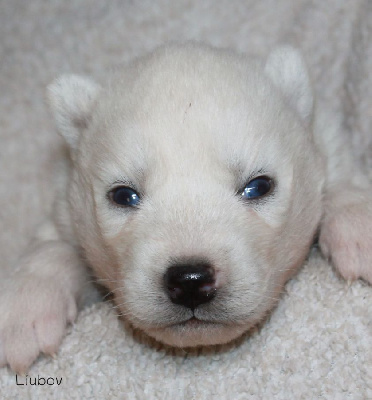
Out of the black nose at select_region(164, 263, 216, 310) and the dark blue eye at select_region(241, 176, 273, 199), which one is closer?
the black nose at select_region(164, 263, 216, 310)

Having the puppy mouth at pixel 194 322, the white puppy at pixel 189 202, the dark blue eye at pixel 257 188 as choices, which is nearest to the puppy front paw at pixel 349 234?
the white puppy at pixel 189 202

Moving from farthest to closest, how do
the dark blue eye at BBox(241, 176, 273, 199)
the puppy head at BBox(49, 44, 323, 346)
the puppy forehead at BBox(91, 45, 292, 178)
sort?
1. the dark blue eye at BBox(241, 176, 273, 199)
2. the puppy forehead at BBox(91, 45, 292, 178)
3. the puppy head at BBox(49, 44, 323, 346)

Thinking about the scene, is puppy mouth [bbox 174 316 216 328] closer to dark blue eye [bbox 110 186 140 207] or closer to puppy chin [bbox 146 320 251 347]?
puppy chin [bbox 146 320 251 347]

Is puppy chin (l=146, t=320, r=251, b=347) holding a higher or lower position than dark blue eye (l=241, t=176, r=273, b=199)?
lower

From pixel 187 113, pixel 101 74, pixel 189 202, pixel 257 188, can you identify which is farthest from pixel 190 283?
pixel 101 74

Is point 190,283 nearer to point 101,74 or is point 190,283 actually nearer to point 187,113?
point 187,113

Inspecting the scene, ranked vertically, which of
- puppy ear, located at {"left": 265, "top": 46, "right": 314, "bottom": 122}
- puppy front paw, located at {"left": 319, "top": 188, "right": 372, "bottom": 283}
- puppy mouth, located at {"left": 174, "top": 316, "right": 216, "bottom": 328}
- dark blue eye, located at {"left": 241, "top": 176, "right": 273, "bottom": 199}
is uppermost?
puppy ear, located at {"left": 265, "top": 46, "right": 314, "bottom": 122}

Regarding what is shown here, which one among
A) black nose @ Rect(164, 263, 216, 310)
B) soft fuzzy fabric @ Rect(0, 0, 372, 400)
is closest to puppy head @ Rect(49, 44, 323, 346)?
black nose @ Rect(164, 263, 216, 310)
